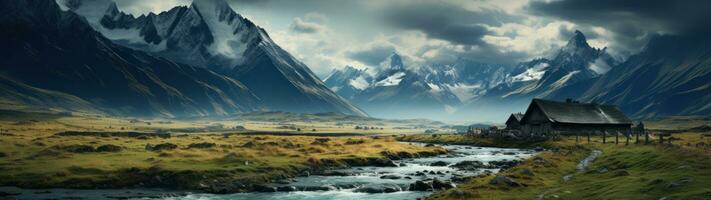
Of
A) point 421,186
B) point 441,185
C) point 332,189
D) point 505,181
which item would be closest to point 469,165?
point 421,186

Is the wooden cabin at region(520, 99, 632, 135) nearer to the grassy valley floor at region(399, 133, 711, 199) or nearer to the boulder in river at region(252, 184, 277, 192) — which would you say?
the grassy valley floor at region(399, 133, 711, 199)

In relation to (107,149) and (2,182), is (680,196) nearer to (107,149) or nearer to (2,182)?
(2,182)

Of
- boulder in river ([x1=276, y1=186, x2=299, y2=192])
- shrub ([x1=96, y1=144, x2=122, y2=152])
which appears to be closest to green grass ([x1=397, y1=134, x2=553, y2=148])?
boulder in river ([x1=276, y1=186, x2=299, y2=192])

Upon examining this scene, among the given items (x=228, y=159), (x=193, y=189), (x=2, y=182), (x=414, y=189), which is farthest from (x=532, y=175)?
(x=2, y=182)

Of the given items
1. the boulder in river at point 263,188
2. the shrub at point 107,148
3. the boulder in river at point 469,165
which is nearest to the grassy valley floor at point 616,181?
the boulder in river at point 469,165

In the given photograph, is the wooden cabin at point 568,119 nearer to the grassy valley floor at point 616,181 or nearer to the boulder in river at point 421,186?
the grassy valley floor at point 616,181

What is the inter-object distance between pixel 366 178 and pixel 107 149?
43593 mm

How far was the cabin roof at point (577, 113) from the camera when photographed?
13712 cm

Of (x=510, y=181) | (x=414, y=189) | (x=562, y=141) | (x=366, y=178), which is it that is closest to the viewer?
(x=510, y=181)

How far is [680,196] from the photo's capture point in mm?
33094

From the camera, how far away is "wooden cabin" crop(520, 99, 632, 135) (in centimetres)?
13638

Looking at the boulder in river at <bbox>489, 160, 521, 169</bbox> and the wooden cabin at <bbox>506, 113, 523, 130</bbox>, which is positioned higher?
the wooden cabin at <bbox>506, 113, 523, 130</bbox>

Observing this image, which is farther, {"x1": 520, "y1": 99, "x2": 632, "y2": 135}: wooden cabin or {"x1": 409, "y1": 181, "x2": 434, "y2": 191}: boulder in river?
{"x1": 520, "y1": 99, "x2": 632, "y2": 135}: wooden cabin

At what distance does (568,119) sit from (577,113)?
584 cm
